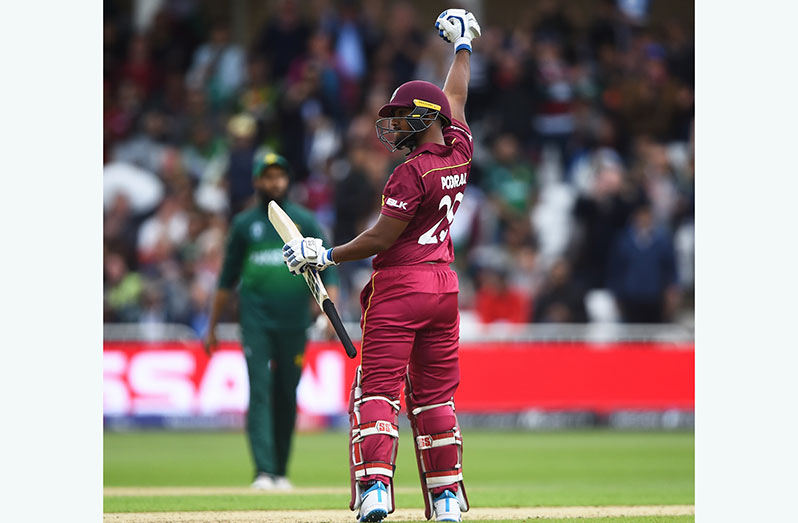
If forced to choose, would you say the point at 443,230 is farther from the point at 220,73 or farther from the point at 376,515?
the point at 220,73

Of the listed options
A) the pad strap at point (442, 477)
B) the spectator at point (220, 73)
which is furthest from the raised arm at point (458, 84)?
the spectator at point (220, 73)

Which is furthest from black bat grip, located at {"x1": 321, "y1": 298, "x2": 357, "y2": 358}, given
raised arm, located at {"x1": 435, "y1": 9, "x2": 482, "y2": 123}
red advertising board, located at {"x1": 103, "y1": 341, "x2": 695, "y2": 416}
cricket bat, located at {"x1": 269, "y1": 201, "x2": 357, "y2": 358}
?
red advertising board, located at {"x1": 103, "y1": 341, "x2": 695, "y2": 416}

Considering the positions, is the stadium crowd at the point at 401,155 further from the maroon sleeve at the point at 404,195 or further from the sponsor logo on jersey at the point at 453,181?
the maroon sleeve at the point at 404,195

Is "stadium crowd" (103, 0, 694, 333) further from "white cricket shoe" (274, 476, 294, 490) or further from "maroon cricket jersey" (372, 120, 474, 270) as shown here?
"maroon cricket jersey" (372, 120, 474, 270)

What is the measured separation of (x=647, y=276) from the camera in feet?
57.4

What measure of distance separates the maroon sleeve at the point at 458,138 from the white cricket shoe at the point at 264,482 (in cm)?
388

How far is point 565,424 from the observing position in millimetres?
16797

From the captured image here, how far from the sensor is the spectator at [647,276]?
17484 mm

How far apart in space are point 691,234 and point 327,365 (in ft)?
19.0

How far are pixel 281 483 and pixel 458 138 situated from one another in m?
4.05

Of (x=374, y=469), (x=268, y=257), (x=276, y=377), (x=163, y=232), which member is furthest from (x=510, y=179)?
(x=374, y=469)

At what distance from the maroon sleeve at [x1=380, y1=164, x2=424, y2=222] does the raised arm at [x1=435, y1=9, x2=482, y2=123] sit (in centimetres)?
79

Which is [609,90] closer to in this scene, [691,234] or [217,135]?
[691,234]
